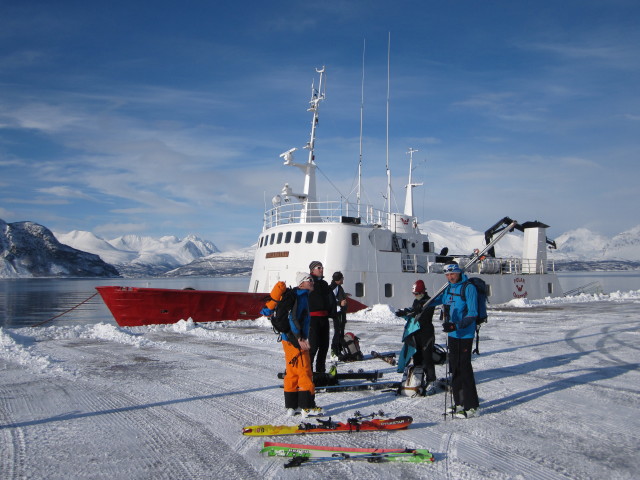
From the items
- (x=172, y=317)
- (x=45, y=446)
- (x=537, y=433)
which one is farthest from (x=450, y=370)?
(x=172, y=317)

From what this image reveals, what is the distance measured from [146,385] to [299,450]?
371 centimetres

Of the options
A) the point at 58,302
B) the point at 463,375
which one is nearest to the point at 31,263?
the point at 58,302

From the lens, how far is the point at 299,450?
4254mm

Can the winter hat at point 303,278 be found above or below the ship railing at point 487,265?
below

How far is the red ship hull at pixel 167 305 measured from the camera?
619 inches

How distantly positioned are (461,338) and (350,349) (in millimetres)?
3768

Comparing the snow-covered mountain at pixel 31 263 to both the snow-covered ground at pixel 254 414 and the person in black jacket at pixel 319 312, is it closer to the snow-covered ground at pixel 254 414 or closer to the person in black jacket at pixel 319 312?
the snow-covered ground at pixel 254 414

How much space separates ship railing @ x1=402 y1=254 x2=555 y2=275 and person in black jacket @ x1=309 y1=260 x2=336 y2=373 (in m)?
13.7

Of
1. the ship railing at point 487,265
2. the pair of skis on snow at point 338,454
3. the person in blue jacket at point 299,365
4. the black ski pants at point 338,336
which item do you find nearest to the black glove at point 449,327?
the pair of skis on snow at point 338,454

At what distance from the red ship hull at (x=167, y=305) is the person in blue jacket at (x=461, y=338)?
11270 mm

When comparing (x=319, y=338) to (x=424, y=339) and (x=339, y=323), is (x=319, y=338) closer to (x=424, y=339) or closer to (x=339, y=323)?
(x=424, y=339)

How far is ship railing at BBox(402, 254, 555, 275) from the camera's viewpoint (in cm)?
2186

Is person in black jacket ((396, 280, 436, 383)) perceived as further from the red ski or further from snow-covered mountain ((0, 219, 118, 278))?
snow-covered mountain ((0, 219, 118, 278))

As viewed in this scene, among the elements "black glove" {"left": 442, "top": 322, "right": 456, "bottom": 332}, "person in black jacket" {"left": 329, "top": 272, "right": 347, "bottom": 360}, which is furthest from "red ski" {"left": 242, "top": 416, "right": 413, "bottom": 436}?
"person in black jacket" {"left": 329, "top": 272, "right": 347, "bottom": 360}
